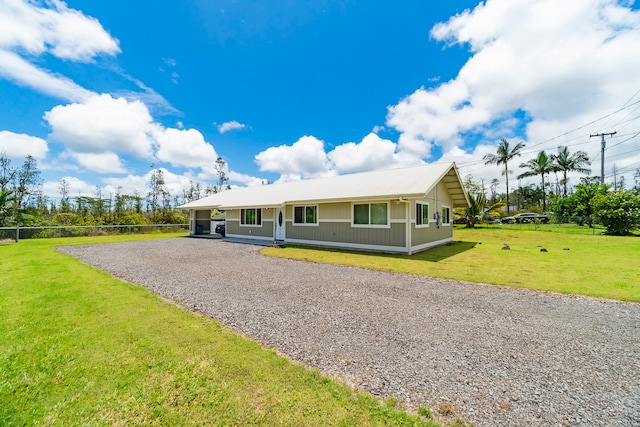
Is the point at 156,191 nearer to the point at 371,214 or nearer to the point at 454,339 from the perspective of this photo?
the point at 371,214

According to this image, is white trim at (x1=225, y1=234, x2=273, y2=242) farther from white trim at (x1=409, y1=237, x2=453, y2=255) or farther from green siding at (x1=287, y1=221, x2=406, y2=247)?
white trim at (x1=409, y1=237, x2=453, y2=255)

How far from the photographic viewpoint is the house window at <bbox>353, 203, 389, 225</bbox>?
1137 cm

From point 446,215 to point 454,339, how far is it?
13.1m

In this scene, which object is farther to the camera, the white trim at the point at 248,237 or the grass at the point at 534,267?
the white trim at the point at 248,237

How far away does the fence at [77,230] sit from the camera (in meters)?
15.5

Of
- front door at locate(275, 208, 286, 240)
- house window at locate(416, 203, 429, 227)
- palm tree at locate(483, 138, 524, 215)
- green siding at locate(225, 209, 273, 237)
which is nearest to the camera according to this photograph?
house window at locate(416, 203, 429, 227)

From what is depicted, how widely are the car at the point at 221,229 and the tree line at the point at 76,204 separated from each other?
6116 mm

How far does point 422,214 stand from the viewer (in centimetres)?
1205

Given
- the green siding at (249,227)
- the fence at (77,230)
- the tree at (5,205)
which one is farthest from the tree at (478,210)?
the tree at (5,205)

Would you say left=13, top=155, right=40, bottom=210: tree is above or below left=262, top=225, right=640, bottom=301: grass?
above

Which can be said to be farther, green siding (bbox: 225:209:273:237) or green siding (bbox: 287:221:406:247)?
green siding (bbox: 225:209:273:237)

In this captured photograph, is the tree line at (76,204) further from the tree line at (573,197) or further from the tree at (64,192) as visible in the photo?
the tree line at (573,197)

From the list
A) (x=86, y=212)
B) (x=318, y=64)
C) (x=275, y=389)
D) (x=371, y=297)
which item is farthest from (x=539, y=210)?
(x=86, y=212)

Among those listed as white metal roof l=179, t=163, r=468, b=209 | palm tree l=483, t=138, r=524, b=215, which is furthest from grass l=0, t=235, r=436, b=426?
palm tree l=483, t=138, r=524, b=215
